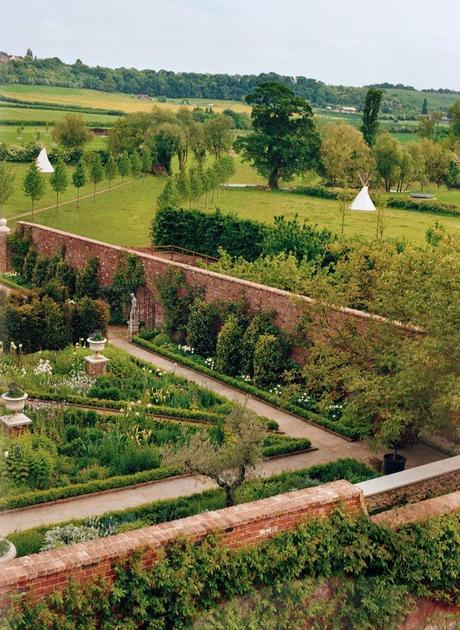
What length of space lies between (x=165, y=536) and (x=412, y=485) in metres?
3.86

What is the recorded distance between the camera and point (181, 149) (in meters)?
44.3

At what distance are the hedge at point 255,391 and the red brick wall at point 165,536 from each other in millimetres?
5448

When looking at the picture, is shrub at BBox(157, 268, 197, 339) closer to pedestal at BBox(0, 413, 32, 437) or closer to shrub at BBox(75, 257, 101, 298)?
shrub at BBox(75, 257, 101, 298)

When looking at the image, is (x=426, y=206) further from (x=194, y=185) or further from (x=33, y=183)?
(x=33, y=183)

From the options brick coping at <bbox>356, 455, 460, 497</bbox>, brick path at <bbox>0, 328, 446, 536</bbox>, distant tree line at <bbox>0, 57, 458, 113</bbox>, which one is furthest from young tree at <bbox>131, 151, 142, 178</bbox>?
brick coping at <bbox>356, 455, 460, 497</bbox>

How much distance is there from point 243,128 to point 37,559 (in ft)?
156

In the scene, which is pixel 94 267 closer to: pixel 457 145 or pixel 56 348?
pixel 56 348

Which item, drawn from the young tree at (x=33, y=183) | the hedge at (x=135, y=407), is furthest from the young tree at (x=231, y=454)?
the young tree at (x=33, y=183)

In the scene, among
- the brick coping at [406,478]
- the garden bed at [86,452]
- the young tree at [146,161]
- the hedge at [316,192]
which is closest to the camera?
the brick coping at [406,478]

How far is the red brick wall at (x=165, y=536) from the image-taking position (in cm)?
636

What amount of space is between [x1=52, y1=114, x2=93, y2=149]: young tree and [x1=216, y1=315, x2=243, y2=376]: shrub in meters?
23.6

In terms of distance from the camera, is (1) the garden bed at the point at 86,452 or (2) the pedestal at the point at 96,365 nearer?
(1) the garden bed at the point at 86,452

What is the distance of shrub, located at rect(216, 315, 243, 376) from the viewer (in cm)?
1670

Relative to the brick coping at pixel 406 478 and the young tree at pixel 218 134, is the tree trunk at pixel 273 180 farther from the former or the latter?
the brick coping at pixel 406 478
